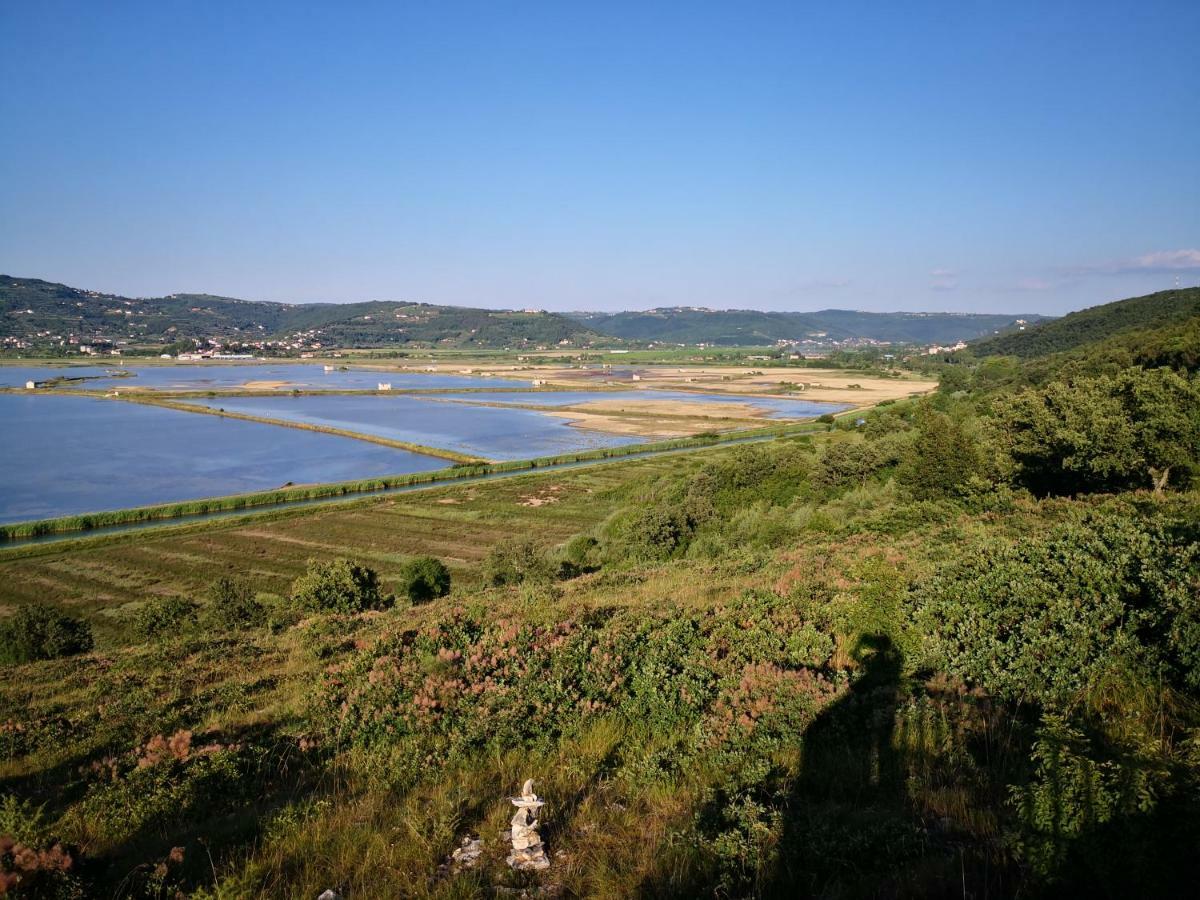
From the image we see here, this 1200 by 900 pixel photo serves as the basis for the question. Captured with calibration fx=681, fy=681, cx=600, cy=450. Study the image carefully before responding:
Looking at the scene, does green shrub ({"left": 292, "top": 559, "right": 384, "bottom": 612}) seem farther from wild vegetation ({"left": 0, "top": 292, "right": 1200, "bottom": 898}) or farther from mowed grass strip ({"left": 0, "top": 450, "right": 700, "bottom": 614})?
mowed grass strip ({"left": 0, "top": 450, "right": 700, "bottom": 614})

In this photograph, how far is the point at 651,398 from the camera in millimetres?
149125

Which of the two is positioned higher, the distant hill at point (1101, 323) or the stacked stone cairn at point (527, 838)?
the distant hill at point (1101, 323)


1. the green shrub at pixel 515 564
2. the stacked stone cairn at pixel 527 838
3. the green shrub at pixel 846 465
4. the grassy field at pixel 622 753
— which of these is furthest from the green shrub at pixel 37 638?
the green shrub at pixel 846 465

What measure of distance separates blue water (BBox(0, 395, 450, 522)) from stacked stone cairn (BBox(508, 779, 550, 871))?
6549 centimetres

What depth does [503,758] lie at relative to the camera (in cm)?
734

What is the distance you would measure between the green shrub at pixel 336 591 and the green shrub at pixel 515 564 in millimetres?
5211

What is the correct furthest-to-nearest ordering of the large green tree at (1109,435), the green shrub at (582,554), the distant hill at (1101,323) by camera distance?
the distant hill at (1101,323) < the green shrub at (582,554) < the large green tree at (1109,435)

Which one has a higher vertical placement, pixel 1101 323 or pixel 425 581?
pixel 1101 323

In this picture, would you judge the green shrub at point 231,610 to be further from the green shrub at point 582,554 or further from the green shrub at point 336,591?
the green shrub at point 582,554

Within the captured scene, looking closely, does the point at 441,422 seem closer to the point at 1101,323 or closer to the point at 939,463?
the point at 939,463

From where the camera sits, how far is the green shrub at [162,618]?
27578 mm

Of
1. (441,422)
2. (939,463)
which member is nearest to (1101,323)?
(441,422)

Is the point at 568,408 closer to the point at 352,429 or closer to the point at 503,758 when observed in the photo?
the point at 352,429

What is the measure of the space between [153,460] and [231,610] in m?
61.4
